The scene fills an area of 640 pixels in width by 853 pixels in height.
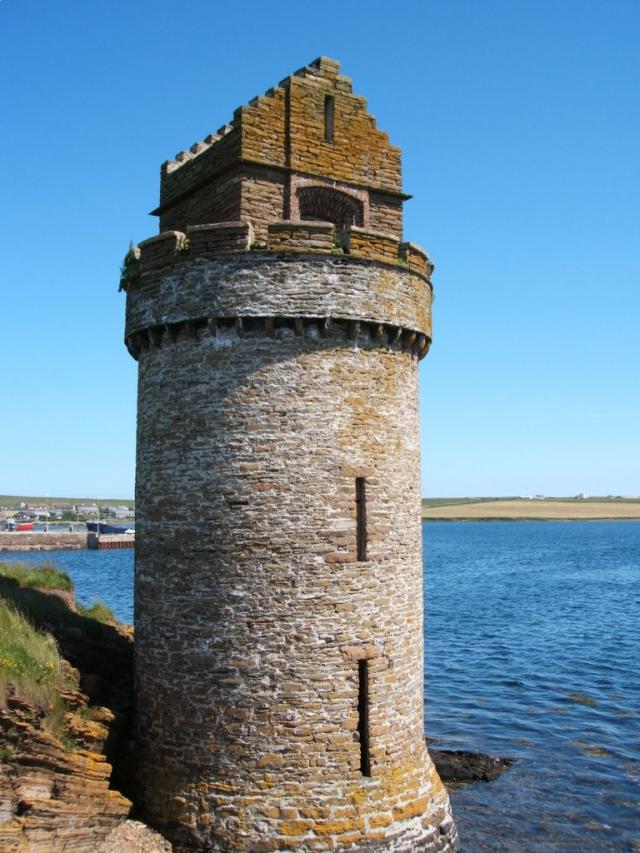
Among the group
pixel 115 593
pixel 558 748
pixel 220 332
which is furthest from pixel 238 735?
pixel 115 593

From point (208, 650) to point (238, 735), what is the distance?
50.8 inches

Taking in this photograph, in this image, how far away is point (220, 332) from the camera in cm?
1241

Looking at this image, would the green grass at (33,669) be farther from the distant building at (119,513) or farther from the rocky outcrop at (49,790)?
the distant building at (119,513)

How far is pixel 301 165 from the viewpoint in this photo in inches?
551

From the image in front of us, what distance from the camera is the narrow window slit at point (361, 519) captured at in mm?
12461

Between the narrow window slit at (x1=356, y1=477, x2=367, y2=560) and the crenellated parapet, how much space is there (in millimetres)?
2305

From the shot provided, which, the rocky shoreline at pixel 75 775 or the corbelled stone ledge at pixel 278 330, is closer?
the rocky shoreline at pixel 75 775

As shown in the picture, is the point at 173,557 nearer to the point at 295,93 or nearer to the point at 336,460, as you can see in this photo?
the point at 336,460

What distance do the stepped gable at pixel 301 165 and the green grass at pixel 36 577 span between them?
10194 mm

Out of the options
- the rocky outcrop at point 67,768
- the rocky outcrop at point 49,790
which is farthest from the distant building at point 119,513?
the rocky outcrop at point 49,790

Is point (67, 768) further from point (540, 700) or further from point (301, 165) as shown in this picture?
point (540, 700)

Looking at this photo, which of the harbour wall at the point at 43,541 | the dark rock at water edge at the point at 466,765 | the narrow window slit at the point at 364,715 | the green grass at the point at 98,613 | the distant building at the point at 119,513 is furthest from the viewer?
the distant building at the point at 119,513

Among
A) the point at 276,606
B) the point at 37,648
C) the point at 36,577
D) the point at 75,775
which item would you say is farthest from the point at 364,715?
the point at 36,577

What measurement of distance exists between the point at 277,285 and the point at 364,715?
668 cm
